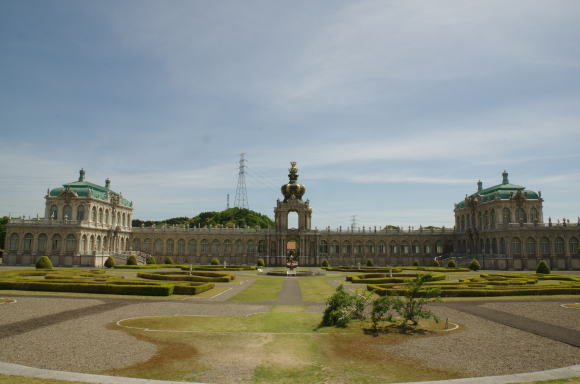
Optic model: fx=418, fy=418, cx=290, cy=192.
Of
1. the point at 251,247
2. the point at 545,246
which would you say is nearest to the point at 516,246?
the point at 545,246

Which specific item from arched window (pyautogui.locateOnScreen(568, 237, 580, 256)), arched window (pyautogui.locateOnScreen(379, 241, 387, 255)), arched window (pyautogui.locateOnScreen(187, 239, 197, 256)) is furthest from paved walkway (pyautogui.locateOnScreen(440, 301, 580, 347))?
arched window (pyautogui.locateOnScreen(187, 239, 197, 256))

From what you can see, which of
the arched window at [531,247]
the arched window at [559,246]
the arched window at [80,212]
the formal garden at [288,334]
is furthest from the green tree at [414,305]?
the arched window at [80,212]

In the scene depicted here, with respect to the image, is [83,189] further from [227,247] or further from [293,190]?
[293,190]

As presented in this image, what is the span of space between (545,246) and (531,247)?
2754 millimetres

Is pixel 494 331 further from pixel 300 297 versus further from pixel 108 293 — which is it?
pixel 108 293

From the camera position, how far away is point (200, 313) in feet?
92.8

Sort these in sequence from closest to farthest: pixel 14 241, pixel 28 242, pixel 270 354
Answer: pixel 270 354
pixel 14 241
pixel 28 242

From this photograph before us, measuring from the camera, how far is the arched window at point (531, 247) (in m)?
81.6

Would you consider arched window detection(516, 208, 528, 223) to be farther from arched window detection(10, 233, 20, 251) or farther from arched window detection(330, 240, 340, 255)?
arched window detection(10, 233, 20, 251)

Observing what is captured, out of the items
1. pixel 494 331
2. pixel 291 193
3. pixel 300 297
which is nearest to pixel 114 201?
pixel 291 193

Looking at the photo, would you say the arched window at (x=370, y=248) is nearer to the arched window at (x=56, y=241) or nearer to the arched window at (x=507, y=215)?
the arched window at (x=507, y=215)

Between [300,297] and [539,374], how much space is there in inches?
932

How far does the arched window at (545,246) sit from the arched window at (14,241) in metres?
103

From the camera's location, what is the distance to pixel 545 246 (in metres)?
82.0
